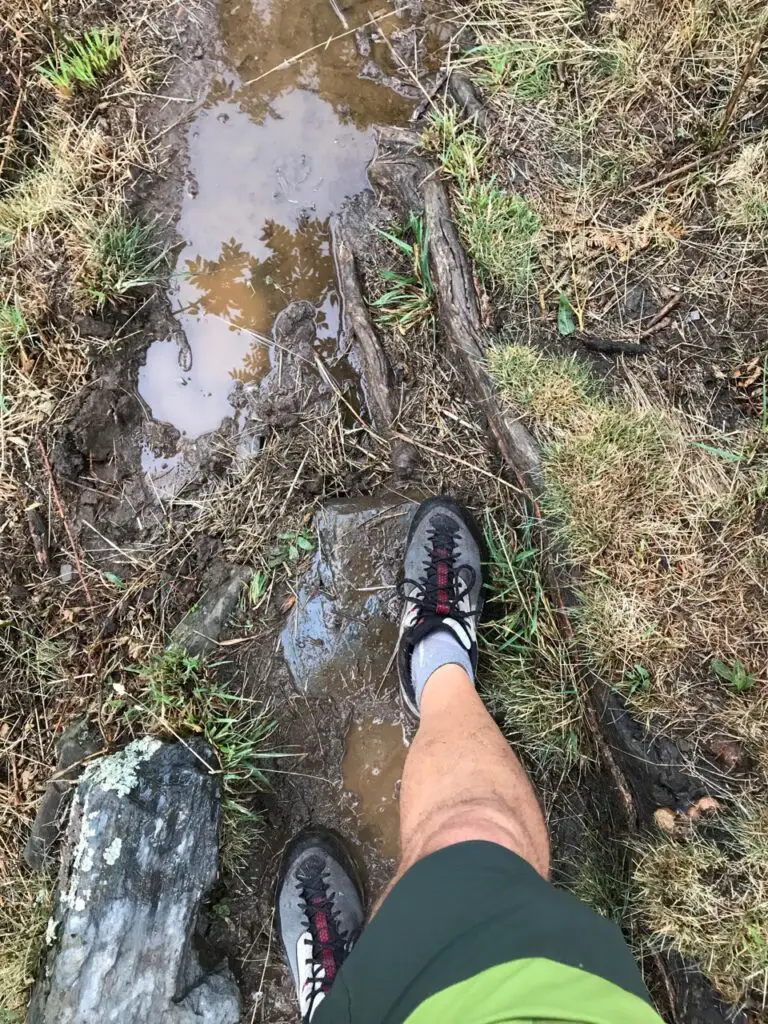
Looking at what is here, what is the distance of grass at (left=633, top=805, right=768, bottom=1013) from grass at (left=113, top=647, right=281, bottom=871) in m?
1.29

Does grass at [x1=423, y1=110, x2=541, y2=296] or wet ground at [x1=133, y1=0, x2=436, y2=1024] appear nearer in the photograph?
grass at [x1=423, y1=110, x2=541, y2=296]

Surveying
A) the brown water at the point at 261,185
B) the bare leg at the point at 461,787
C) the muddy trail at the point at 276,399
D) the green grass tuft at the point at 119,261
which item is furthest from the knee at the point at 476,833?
the green grass tuft at the point at 119,261

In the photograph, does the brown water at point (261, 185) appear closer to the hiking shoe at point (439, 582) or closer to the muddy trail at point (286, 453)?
the muddy trail at point (286, 453)

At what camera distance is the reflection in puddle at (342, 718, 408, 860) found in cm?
228

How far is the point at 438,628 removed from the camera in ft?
7.29

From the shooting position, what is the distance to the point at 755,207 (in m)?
2.22

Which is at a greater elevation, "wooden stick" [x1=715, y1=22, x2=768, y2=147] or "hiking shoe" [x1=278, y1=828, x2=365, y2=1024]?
"wooden stick" [x1=715, y1=22, x2=768, y2=147]

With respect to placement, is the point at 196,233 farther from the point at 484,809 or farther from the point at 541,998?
the point at 541,998

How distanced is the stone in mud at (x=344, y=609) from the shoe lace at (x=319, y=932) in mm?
630

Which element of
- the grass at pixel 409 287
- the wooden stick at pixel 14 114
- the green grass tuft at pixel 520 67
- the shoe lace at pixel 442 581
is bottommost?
the shoe lace at pixel 442 581

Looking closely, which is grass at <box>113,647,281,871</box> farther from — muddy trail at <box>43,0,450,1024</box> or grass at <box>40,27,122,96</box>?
grass at <box>40,27,122,96</box>

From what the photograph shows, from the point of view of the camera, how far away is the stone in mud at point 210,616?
7.44 feet

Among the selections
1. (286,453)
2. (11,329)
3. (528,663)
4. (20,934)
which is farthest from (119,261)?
(20,934)

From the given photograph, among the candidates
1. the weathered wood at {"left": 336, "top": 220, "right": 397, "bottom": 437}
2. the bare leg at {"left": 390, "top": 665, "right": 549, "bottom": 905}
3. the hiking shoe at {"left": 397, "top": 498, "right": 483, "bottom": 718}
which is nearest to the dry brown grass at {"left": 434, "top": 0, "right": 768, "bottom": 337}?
the weathered wood at {"left": 336, "top": 220, "right": 397, "bottom": 437}
